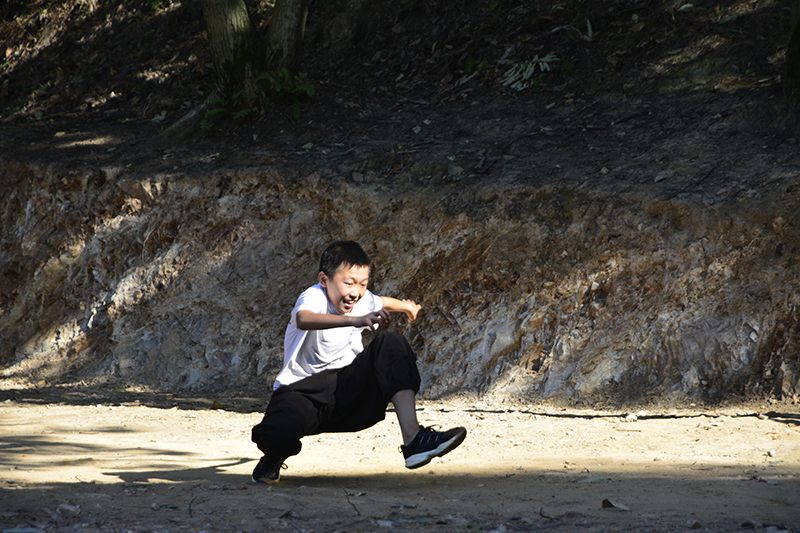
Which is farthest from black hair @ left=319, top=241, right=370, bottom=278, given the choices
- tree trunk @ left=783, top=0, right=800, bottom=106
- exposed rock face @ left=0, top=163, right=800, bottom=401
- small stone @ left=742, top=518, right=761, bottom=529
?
tree trunk @ left=783, top=0, right=800, bottom=106

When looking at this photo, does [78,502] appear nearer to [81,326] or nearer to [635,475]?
[635,475]

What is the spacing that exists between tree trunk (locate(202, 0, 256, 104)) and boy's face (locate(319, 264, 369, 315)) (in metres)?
7.16

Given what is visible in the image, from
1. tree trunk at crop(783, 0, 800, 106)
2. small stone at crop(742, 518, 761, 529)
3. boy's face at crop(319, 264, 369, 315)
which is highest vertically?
tree trunk at crop(783, 0, 800, 106)

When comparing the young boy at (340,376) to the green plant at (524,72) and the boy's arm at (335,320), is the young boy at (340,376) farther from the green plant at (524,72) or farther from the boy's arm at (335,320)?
the green plant at (524,72)

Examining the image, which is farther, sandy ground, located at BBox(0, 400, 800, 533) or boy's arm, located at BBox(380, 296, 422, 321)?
boy's arm, located at BBox(380, 296, 422, 321)

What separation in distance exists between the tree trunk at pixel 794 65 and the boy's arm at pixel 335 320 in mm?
6615

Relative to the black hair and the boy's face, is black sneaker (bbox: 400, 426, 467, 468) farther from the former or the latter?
the black hair

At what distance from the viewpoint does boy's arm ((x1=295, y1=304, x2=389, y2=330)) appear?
12.0ft

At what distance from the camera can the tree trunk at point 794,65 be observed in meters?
7.93

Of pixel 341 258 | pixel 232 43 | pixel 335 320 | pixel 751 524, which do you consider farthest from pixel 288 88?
pixel 751 524

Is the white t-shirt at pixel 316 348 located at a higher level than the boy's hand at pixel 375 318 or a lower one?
lower

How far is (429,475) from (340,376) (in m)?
0.83

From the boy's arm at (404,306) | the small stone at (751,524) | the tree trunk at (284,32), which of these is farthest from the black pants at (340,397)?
the tree trunk at (284,32)

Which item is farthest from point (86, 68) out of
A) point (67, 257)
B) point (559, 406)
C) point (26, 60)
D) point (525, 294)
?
point (559, 406)
